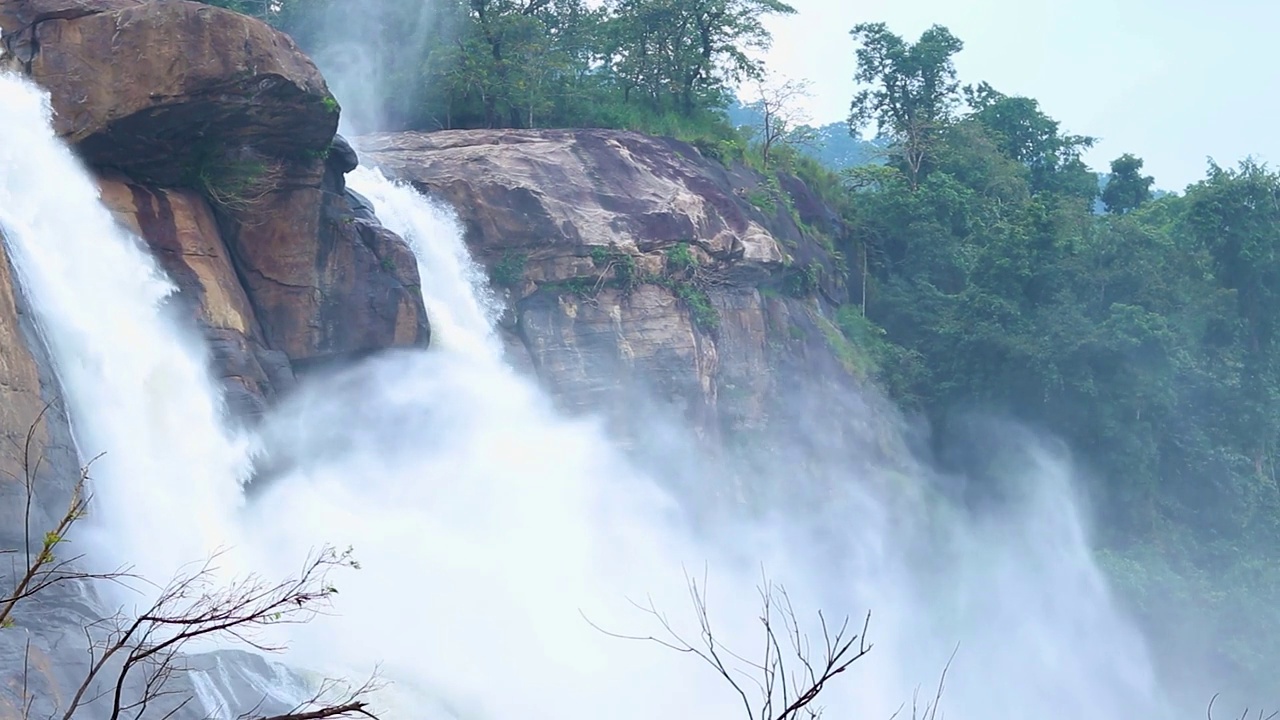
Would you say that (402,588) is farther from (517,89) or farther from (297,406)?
(517,89)

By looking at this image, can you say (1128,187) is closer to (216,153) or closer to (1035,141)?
(1035,141)

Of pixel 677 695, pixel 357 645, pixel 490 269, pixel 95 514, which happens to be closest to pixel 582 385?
pixel 490 269

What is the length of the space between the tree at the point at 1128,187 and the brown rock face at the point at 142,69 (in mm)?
29996

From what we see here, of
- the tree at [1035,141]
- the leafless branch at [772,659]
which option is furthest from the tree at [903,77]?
the leafless branch at [772,659]

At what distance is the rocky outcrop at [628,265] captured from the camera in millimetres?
20906

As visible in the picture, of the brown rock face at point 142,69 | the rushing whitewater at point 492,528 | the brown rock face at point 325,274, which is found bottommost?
the rushing whitewater at point 492,528

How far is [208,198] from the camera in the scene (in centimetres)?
1563

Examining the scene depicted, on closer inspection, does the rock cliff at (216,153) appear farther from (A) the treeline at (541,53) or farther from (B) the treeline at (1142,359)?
(B) the treeline at (1142,359)

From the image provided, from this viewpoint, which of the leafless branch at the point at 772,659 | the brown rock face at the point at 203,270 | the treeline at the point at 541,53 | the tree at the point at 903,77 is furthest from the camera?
the tree at the point at 903,77

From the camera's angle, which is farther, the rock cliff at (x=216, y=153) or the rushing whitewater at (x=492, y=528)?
the rock cliff at (x=216, y=153)

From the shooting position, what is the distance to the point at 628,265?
2173cm

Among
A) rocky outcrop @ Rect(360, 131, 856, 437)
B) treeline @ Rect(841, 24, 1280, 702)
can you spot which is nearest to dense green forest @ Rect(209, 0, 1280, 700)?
treeline @ Rect(841, 24, 1280, 702)

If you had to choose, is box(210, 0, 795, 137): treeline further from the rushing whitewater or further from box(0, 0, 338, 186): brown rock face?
box(0, 0, 338, 186): brown rock face

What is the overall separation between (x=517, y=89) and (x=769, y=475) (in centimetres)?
839
